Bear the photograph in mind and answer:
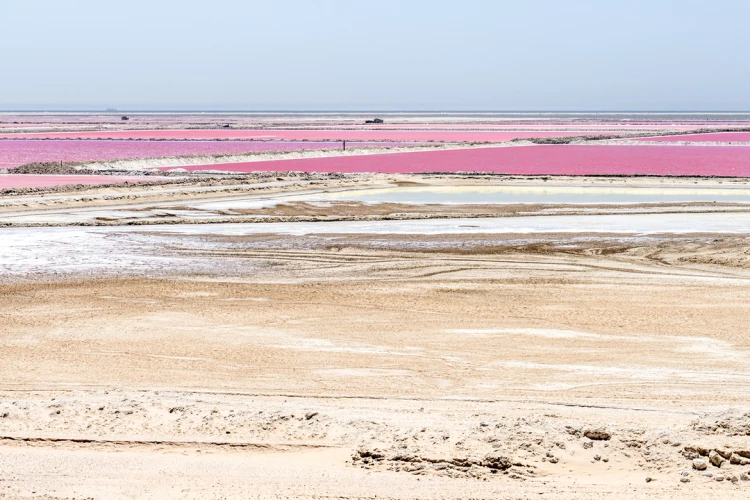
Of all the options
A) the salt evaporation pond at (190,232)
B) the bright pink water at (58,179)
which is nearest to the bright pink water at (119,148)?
the bright pink water at (58,179)

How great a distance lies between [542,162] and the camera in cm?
4394

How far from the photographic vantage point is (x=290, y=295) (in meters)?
13.1

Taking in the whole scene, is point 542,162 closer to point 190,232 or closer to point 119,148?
point 190,232

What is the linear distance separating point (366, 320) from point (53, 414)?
15.8 feet

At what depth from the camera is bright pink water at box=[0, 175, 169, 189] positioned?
1284 inches

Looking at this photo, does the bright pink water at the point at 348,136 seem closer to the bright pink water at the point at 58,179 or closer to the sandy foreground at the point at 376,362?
the bright pink water at the point at 58,179

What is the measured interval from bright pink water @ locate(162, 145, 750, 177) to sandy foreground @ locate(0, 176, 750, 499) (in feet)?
61.9

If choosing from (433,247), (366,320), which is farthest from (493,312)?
(433,247)

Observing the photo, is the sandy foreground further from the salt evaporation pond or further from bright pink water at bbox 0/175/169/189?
bright pink water at bbox 0/175/169/189

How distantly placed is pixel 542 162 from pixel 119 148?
29.3m

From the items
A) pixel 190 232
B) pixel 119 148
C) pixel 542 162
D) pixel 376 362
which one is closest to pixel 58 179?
pixel 190 232

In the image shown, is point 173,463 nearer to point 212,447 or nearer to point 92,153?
point 212,447

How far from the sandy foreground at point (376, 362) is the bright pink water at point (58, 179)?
44.1ft

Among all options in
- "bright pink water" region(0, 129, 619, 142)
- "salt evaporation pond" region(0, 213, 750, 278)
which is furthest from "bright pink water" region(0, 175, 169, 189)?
"bright pink water" region(0, 129, 619, 142)
